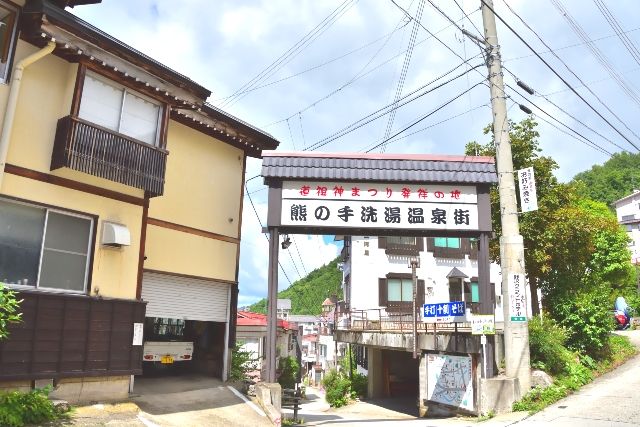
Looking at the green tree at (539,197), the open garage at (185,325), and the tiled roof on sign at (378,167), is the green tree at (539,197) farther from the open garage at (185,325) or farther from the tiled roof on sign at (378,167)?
the open garage at (185,325)

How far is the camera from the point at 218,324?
50.8 feet

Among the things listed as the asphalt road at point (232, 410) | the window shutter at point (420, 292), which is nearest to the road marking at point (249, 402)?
the asphalt road at point (232, 410)

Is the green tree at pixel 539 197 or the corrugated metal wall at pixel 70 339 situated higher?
the green tree at pixel 539 197

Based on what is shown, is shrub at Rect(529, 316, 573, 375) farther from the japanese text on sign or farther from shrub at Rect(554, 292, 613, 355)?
the japanese text on sign

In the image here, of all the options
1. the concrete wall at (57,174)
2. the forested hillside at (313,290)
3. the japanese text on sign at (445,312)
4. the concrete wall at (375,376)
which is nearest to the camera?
the concrete wall at (57,174)

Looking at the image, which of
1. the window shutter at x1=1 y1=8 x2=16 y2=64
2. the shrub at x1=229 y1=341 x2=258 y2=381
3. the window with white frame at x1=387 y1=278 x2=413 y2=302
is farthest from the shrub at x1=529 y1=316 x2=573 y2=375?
the window with white frame at x1=387 y1=278 x2=413 y2=302

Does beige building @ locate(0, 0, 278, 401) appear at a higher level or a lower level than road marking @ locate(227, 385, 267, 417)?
higher

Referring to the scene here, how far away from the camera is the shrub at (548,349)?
14.6 m

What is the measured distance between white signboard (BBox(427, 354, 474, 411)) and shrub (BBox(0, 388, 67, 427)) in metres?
11.8

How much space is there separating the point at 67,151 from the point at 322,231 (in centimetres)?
745

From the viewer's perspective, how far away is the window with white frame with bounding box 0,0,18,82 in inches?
387

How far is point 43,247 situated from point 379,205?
9122mm

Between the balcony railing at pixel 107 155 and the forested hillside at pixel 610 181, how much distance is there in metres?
79.8

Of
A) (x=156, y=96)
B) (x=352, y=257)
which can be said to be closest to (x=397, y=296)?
(x=352, y=257)
